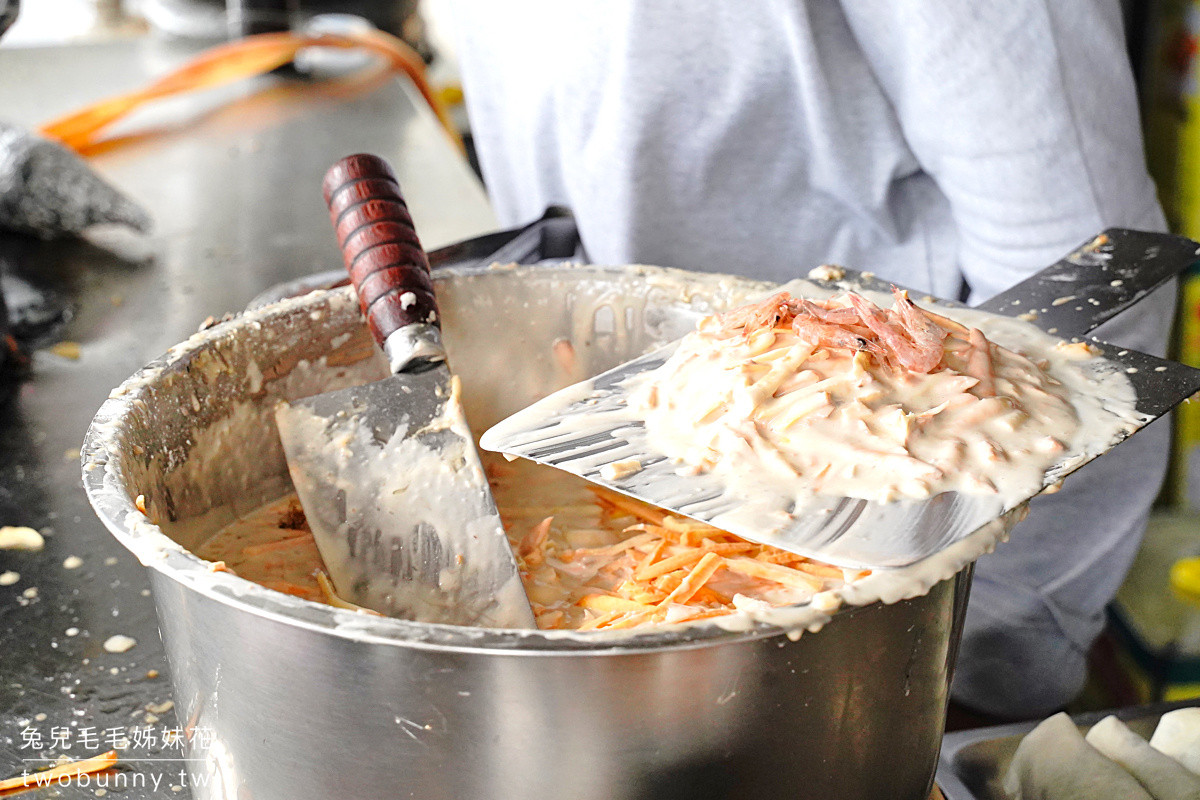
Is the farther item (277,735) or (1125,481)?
(1125,481)

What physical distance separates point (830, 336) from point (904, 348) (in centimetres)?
5

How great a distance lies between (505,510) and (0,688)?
1.35 ft

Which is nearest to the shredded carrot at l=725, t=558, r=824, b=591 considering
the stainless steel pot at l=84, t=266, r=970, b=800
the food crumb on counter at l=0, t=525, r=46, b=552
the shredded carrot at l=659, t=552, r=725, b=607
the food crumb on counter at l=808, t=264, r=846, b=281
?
the shredded carrot at l=659, t=552, r=725, b=607

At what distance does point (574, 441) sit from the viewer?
693 mm

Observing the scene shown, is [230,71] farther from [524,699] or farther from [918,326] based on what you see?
[524,699]

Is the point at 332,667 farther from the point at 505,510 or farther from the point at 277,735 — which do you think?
the point at 505,510

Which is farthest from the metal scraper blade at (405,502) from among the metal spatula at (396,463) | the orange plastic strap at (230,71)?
the orange plastic strap at (230,71)

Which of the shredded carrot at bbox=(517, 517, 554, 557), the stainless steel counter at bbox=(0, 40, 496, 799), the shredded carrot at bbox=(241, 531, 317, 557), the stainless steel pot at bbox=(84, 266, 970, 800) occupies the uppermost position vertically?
the stainless steel pot at bbox=(84, 266, 970, 800)

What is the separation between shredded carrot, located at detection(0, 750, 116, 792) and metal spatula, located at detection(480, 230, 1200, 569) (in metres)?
0.35

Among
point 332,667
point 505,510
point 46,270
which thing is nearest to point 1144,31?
point 505,510

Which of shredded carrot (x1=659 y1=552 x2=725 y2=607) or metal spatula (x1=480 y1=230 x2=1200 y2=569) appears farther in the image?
shredded carrot (x1=659 y1=552 x2=725 y2=607)

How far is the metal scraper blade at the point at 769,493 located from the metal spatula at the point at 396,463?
88mm

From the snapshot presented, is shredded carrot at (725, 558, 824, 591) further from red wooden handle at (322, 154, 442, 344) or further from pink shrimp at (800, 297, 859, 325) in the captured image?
red wooden handle at (322, 154, 442, 344)

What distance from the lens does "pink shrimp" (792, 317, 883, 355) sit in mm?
707
